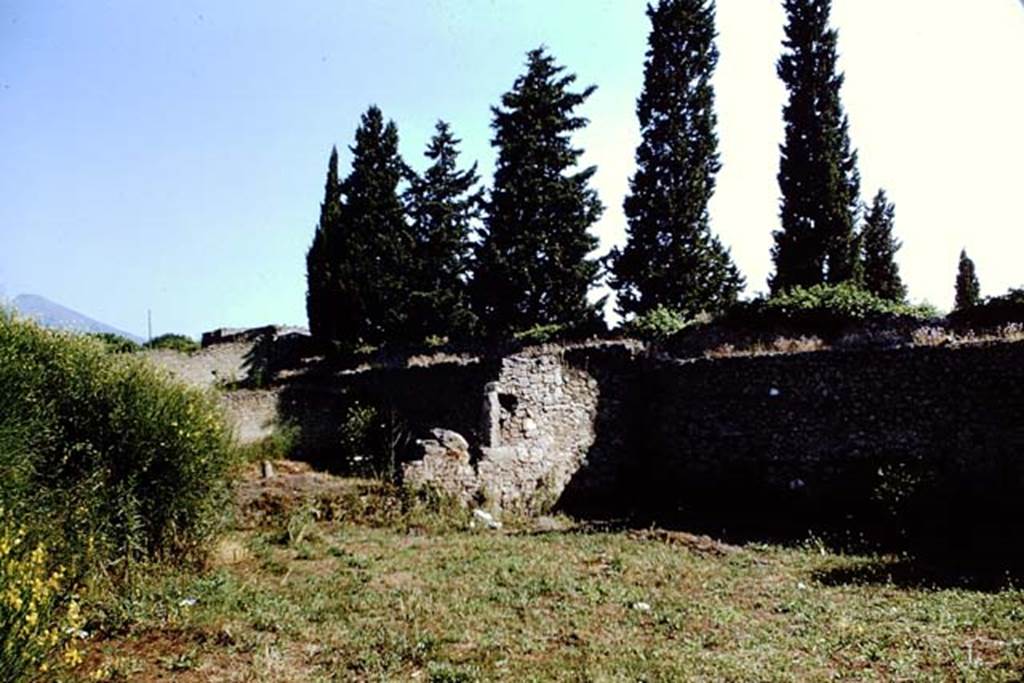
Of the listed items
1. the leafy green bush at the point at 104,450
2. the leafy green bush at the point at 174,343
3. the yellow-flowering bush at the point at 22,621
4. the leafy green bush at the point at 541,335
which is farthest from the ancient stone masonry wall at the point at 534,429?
the leafy green bush at the point at 174,343

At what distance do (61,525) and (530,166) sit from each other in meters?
23.6

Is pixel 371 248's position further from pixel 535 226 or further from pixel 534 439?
pixel 534 439

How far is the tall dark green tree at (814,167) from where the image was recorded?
24.1 m

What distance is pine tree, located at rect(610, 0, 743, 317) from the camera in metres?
25.2

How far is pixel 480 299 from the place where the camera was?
2828 centimetres

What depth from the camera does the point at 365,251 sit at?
32.9m

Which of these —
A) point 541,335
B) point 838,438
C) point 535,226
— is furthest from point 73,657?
point 535,226

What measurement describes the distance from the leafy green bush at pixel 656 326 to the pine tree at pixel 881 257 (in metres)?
13.2

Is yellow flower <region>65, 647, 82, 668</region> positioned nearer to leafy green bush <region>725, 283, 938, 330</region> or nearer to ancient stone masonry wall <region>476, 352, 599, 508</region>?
ancient stone masonry wall <region>476, 352, 599, 508</region>

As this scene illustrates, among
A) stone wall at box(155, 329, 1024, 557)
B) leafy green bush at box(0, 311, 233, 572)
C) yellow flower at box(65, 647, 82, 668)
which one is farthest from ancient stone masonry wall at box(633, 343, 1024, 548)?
yellow flower at box(65, 647, 82, 668)

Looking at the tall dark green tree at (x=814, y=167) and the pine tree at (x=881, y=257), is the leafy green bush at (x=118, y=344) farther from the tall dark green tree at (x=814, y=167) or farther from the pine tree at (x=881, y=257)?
the pine tree at (x=881, y=257)

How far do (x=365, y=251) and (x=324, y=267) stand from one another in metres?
2.22

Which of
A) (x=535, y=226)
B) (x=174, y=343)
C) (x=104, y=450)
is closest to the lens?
(x=104, y=450)

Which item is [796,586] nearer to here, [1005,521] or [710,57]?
[1005,521]
